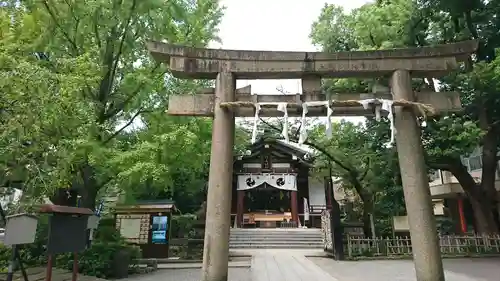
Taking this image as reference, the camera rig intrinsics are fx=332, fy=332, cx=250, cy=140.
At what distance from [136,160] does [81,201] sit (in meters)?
3.61

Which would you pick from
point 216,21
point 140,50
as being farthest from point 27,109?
point 216,21

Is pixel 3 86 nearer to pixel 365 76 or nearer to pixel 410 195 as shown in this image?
pixel 365 76

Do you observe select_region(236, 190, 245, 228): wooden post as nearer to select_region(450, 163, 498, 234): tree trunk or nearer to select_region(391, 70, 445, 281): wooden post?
select_region(450, 163, 498, 234): tree trunk

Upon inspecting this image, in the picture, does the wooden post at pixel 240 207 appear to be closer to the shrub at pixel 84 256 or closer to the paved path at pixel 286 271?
the paved path at pixel 286 271

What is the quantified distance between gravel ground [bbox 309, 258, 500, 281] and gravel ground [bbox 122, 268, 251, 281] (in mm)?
2812

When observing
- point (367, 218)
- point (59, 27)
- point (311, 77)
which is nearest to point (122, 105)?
point (59, 27)

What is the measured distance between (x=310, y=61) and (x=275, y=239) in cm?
1576

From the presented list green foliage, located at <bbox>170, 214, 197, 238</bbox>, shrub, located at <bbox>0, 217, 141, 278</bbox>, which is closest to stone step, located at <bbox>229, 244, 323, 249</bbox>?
green foliage, located at <bbox>170, 214, 197, 238</bbox>

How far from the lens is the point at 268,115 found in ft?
22.7

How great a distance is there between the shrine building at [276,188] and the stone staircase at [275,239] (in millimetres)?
2707

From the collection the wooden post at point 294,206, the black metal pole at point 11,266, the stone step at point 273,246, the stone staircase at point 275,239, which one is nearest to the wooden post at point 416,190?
the black metal pole at point 11,266

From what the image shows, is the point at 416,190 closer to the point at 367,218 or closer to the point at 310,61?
the point at 310,61

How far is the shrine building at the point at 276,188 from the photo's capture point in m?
24.7

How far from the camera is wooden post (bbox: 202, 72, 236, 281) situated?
5.68 meters
